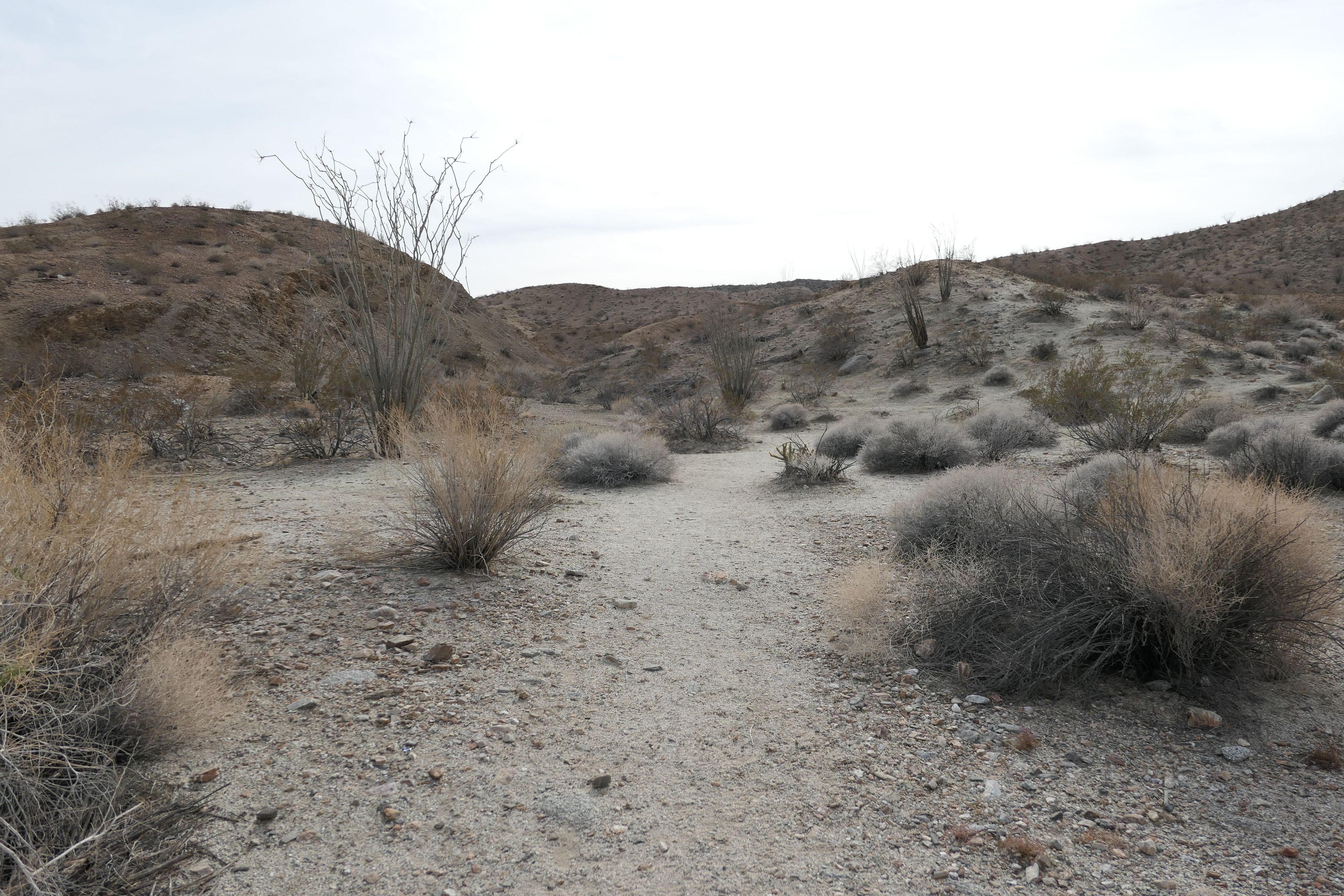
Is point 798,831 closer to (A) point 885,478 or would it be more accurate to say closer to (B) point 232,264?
(A) point 885,478

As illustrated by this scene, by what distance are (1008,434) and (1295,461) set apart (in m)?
3.75

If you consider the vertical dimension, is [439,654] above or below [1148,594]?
below

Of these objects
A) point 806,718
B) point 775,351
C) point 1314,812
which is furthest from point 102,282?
point 1314,812

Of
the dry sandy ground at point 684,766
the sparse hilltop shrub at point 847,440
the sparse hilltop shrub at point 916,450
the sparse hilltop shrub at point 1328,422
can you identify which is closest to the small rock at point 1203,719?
the dry sandy ground at point 684,766

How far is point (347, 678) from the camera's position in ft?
11.3

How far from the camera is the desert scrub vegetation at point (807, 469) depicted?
8945 millimetres

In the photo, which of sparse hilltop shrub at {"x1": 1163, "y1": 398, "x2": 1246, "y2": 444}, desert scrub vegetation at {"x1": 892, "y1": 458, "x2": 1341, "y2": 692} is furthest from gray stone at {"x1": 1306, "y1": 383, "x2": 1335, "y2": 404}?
desert scrub vegetation at {"x1": 892, "y1": 458, "x2": 1341, "y2": 692}

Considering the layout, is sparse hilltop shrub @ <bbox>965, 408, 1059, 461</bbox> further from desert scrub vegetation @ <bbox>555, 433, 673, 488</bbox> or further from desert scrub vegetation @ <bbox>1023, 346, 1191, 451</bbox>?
desert scrub vegetation @ <bbox>555, 433, 673, 488</bbox>

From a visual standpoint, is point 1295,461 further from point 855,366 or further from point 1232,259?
point 1232,259

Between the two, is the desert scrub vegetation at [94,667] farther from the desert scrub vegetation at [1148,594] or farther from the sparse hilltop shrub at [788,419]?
the sparse hilltop shrub at [788,419]

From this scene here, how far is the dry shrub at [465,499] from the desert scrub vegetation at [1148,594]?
266 centimetres

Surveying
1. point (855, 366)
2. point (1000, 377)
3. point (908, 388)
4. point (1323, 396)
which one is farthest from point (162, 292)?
point (1323, 396)

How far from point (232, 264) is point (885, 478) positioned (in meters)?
27.1

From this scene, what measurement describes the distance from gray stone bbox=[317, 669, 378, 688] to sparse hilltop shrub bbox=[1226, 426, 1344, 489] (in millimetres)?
7154
